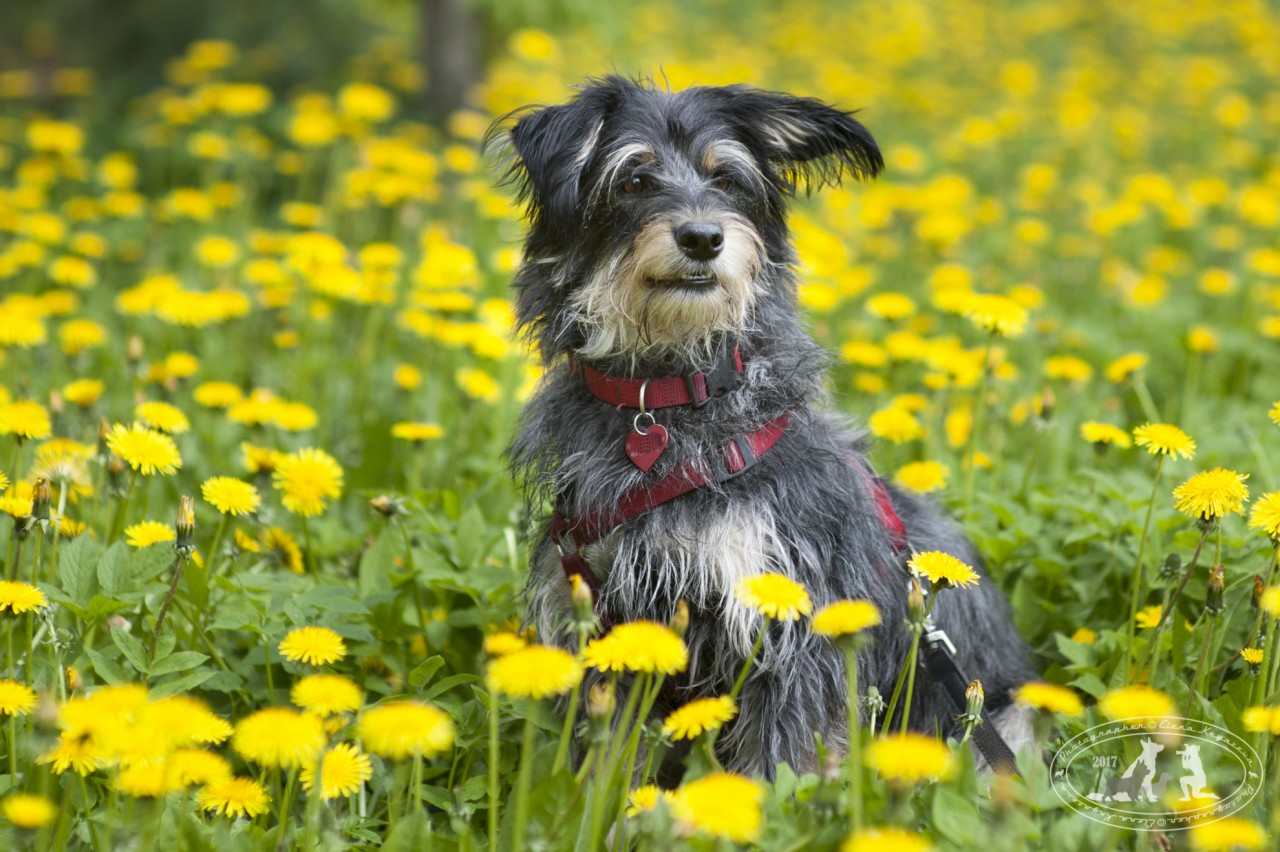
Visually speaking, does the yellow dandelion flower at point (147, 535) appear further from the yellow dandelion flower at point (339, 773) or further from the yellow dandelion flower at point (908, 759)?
the yellow dandelion flower at point (908, 759)

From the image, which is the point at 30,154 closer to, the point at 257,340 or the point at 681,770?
the point at 257,340

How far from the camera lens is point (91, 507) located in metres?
3.80

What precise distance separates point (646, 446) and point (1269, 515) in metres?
1.39

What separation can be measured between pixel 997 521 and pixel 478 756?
1.94 metres

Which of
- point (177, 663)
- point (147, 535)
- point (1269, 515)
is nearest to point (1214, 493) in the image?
point (1269, 515)

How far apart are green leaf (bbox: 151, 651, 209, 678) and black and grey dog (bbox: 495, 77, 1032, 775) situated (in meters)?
0.85

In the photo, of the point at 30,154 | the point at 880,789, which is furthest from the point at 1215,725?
the point at 30,154

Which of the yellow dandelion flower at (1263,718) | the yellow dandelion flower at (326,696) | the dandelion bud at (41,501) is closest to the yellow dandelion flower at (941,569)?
the yellow dandelion flower at (1263,718)

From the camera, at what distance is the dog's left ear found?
3133mm

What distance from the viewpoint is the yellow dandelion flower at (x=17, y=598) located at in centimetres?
243

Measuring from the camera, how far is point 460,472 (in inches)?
185

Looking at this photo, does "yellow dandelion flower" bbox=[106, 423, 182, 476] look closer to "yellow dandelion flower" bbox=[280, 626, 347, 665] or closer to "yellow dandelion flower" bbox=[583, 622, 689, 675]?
"yellow dandelion flower" bbox=[280, 626, 347, 665]

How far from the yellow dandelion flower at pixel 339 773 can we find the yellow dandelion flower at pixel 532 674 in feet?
1.77

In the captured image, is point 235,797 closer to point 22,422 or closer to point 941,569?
point 22,422
